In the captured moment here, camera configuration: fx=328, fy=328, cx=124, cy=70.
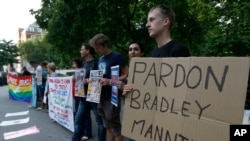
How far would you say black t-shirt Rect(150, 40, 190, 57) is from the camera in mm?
2688

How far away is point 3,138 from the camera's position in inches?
263

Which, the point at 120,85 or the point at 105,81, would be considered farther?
the point at 105,81

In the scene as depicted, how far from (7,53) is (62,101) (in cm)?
5749

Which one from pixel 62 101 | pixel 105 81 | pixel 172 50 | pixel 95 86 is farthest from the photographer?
pixel 62 101

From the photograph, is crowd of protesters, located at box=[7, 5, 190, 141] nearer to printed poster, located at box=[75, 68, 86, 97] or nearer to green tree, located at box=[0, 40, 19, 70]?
printed poster, located at box=[75, 68, 86, 97]

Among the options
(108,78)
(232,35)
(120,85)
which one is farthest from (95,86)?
(232,35)

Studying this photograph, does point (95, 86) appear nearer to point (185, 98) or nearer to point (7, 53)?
point (185, 98)

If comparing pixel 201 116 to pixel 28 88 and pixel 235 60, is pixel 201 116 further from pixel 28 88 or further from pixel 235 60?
pixel 28 88

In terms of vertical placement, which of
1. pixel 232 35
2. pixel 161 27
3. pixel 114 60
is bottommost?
pixel 114 60

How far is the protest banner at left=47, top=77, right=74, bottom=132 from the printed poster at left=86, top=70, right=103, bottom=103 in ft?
7.02

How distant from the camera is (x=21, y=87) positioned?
1443 centimetres

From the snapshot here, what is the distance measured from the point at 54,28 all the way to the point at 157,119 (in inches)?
396

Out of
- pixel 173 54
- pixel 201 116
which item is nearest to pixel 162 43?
pixel 173 54

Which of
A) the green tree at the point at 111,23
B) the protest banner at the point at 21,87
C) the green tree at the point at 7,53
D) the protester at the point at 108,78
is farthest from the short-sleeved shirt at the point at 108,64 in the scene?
the green tree at the point at 7,53
